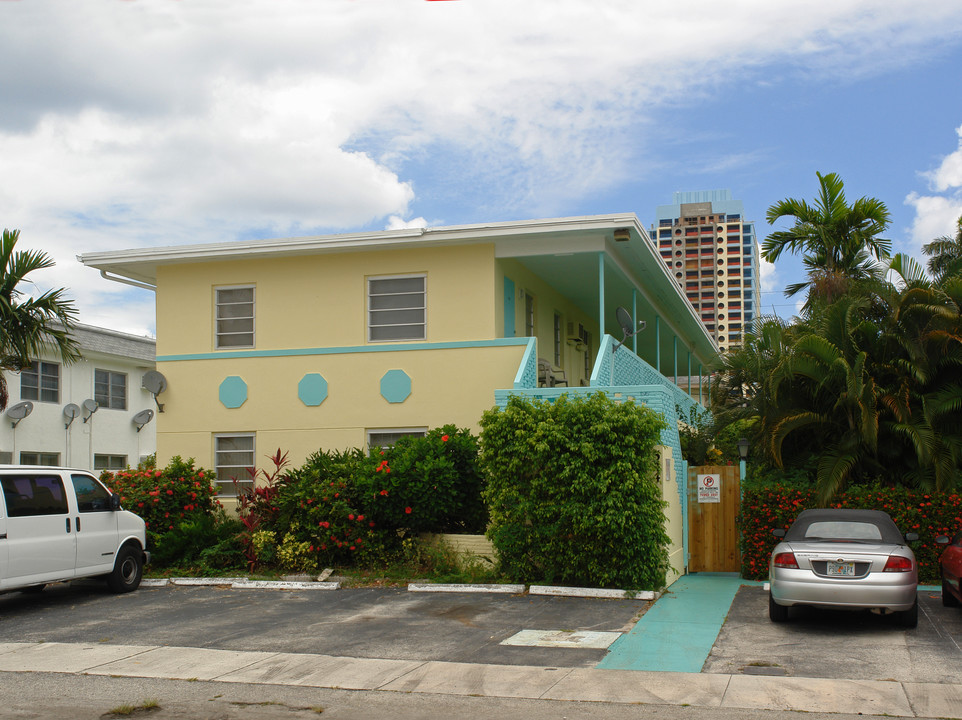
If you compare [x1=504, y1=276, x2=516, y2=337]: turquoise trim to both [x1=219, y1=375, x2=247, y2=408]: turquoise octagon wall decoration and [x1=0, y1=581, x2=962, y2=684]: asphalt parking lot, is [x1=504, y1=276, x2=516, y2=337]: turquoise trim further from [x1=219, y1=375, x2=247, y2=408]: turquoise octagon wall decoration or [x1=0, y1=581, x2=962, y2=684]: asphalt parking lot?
[x1=0, y1=581, x2=962, y2=684]: asphalt parking lot

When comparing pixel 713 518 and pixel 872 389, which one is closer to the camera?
pixel 872 389

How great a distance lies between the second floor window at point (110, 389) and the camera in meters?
29.6

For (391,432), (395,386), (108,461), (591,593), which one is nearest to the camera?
(591,593)

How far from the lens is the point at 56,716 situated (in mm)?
7367

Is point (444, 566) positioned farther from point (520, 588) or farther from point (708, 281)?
point (708, 281)

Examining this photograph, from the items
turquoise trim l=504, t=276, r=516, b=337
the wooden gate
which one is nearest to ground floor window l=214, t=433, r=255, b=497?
turquoise trim l=504, t=276, r=516, b=337

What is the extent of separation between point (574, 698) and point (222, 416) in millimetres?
12137

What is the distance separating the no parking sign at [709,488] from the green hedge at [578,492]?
320 cm

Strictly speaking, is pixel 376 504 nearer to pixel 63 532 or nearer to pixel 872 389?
pixel 63 532

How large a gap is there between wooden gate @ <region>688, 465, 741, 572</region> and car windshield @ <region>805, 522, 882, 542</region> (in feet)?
16.7

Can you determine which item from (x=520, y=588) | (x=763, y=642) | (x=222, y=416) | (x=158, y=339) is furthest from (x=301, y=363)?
(x=763, y=642)

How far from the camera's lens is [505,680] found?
854 centimetres

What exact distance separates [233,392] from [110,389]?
13766mm

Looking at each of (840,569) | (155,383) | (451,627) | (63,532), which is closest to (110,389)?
(155,383)
